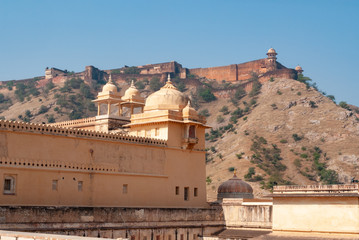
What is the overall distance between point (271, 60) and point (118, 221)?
81.0 metres

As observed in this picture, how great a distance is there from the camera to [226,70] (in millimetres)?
112438

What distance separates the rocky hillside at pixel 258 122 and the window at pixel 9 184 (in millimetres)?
38591

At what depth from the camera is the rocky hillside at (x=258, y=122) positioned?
7631 centimetres

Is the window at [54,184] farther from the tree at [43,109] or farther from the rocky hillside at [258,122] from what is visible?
the tree at [43,109]

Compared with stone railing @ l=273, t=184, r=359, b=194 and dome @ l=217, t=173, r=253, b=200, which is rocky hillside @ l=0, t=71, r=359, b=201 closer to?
dome @ l=217, t=173, r=253, b=200

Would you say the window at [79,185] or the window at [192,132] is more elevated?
the window at [192,132]

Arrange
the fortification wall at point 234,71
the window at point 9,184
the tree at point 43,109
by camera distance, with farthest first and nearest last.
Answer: the fortification wall at point 234,71
the tree at point 43,109
the window at point 9,184

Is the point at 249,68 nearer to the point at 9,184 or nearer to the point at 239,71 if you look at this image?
the point at 239,71

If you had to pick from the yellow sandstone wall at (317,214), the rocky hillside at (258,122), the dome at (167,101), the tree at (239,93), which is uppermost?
the tree at (239,93)

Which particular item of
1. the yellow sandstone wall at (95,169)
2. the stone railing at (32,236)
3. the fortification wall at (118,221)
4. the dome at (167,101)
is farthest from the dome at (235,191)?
the stone railing at (32,236)

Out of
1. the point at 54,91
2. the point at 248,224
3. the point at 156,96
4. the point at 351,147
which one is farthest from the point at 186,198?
the point at 54,91

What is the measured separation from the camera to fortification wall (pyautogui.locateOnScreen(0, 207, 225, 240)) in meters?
24.2

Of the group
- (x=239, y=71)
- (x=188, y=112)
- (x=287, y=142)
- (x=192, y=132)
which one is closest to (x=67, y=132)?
(x=188, y=112)

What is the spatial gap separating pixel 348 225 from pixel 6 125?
589 inches
